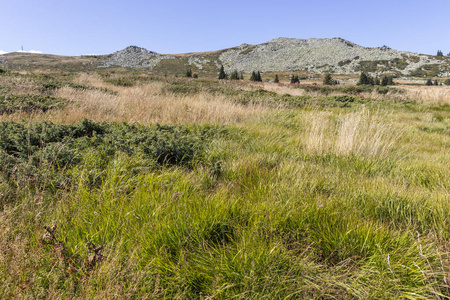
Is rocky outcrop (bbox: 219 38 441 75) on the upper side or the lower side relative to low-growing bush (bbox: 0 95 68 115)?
upper

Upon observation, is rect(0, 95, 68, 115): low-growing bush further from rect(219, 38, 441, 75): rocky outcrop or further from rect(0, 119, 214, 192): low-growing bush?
rect(219, 38, 441, 75): rocky outcrop

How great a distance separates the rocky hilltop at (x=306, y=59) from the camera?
77.5 metres

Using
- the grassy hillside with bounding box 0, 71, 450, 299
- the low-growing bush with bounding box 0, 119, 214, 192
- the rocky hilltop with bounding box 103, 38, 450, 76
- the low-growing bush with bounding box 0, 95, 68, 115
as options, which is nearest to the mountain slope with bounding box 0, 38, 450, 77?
the rocky hilltop with bounding box 103, 38, 450, 76

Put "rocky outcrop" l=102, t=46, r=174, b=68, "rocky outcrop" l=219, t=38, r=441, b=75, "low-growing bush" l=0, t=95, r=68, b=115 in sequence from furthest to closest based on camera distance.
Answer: "rocky outcrop" l=102, t=46, r=174, b=68
"rocky outcrop" l=219, t=38, r=441, b=75
"low-growing bush" l=0, t=95, r=68, b=115

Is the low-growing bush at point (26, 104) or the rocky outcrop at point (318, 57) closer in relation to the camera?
the low-growing bush at point (26, 104)

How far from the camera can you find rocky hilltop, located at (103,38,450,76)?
254 feet

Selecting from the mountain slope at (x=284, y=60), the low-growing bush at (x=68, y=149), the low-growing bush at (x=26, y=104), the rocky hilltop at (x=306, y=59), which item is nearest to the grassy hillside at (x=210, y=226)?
the low-growing bush at (x=68, y=149)

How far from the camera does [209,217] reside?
1778mm

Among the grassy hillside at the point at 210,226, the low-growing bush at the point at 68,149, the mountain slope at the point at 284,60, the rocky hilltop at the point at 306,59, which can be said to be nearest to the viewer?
the grassy hillside at the point at 210,226

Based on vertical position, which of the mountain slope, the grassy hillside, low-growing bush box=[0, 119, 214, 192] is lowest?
the grassy hillside

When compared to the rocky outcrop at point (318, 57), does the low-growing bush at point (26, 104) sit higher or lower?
lower

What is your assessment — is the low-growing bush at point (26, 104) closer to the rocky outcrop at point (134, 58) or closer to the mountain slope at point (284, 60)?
the mountain slope at point (284, 60)

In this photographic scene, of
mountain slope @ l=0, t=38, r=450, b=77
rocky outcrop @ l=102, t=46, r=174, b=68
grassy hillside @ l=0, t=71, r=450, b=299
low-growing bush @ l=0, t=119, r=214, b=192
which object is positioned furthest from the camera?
rocky outcrop @ l=102, t=46, r=174, b=68

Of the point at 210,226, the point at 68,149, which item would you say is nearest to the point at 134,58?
the point at 68,149
